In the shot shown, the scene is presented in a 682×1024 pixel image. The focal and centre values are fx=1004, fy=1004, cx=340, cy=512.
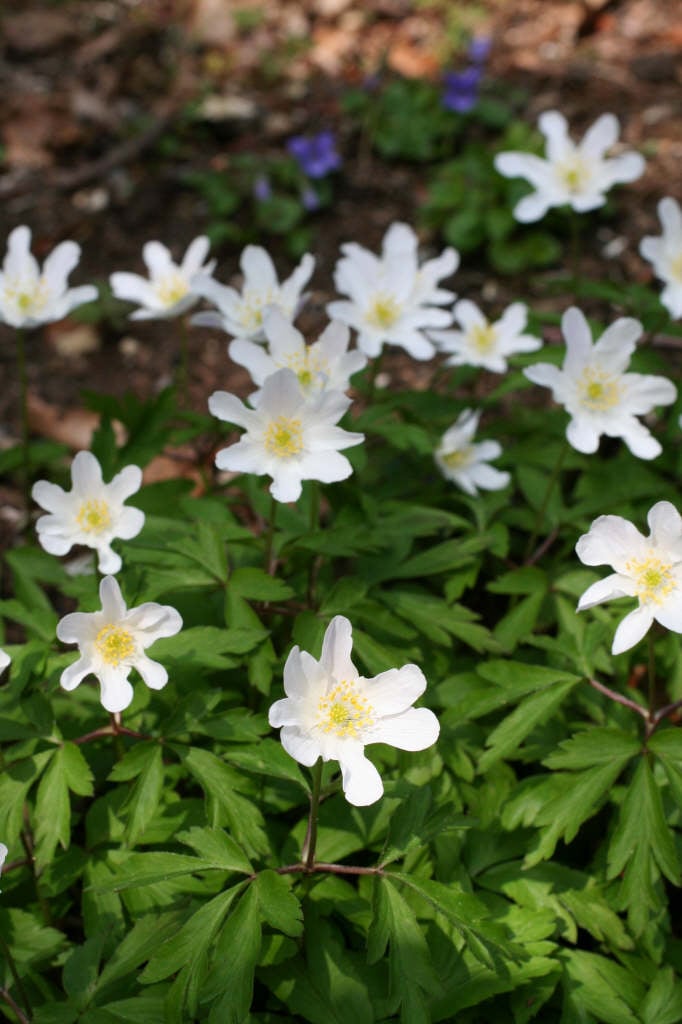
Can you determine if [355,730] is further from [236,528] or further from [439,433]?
[439,433]

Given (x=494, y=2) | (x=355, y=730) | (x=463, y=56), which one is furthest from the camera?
(x=494, y=2)

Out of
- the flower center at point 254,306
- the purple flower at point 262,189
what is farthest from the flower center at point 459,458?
the purple flower at point 262,189

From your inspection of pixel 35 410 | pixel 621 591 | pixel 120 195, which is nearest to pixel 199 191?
pixel 120 195

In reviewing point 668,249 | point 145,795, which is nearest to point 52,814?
point 145,795

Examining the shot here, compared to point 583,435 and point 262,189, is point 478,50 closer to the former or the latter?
point 262,189

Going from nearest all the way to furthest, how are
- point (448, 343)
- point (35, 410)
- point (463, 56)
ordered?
point (448, 343)
point (35, 410)
point (463, 56)

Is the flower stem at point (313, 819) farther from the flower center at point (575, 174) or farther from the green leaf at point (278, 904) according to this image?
the flower center at point (575, 174)
